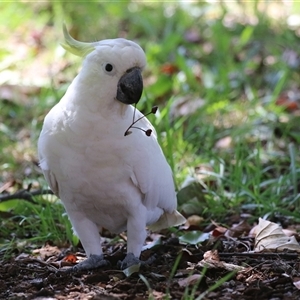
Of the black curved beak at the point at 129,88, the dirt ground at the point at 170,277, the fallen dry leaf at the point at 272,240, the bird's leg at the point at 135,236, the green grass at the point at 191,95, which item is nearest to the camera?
the dirt ground at the point at 170,277

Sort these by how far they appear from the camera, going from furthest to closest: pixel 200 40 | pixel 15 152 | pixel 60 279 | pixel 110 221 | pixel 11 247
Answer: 1. pixel 200 40
2. pixel 15 152
3. pixel 11 247
4. pixel 110 221
5. pixel 60 279

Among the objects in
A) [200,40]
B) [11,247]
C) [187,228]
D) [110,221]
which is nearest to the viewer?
[110,221]

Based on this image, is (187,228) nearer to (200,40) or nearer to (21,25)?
(200,40)

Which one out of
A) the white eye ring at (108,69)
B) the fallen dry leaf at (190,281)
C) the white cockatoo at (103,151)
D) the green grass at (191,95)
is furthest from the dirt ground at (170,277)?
the white eye ring at (108,69)

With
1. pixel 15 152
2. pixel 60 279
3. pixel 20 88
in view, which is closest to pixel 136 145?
pixel 60 279

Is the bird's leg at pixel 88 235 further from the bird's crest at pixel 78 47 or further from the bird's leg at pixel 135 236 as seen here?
the bird's crest at pixel 78 47

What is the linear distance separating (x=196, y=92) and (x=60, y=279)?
10.2 feet

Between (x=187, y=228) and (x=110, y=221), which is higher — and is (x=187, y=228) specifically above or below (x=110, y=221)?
below

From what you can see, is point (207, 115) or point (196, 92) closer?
point (207, 115)

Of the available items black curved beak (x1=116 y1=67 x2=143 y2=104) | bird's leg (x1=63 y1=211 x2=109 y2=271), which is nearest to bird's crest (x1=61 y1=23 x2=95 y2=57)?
black curved beak (x1=116 y1=67 x2=143 y2=104)

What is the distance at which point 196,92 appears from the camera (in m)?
5.62

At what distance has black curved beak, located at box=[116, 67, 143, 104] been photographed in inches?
106

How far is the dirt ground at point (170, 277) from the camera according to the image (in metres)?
2.53

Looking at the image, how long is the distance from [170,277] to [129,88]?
77cm
